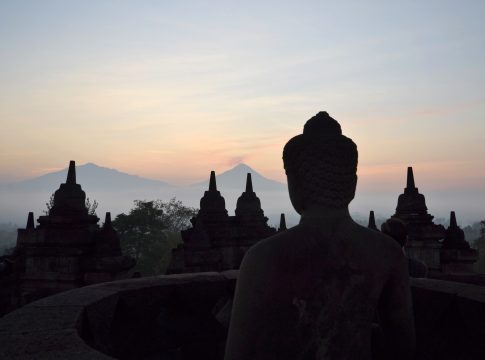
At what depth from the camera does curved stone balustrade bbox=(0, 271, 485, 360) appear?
9.07 feet

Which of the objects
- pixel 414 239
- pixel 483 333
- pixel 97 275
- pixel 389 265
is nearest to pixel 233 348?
pixel 389 265

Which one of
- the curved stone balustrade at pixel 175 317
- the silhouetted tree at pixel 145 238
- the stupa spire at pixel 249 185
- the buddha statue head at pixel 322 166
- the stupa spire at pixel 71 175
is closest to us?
the buddha statue head at pixel 322 166

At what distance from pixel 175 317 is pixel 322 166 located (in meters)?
2.16

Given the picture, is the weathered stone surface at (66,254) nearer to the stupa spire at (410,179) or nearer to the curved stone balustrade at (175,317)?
the curved stone balustrade at (175,317)

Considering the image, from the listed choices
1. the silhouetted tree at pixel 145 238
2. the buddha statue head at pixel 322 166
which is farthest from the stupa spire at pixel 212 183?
the silhouetted tree at pixel 145 238

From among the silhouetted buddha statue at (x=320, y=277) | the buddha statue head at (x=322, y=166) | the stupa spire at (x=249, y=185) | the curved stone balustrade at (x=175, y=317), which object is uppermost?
the stupa spire at (x=249, y=185)

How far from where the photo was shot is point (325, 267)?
202 centimetres

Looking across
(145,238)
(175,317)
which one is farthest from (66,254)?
(145,238)

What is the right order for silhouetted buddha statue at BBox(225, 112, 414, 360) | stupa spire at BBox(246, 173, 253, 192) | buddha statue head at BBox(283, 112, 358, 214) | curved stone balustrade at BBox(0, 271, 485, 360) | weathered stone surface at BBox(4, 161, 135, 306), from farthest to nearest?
stupa spire at BBox(246, 173, 253, 192) → weathered stone surface at BBox(4, 161, 135, 306) → curved stone balustrade at BBox(0, 271, 485, 360) → buddha statue head at BBox(283, 112, 358, 214) → silhouetted buddha statue at BBox(225, 112, 414, 360)

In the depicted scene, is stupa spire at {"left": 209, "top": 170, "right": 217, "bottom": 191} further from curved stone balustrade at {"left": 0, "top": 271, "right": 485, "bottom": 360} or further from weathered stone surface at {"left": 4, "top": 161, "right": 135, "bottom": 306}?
curved stone balustrade at {"left": 0, "top": 271, "right": 485, "bottom": 360}

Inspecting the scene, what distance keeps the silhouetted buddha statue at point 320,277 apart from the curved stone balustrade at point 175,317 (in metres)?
1.01

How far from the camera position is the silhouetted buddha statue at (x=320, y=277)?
1986mm

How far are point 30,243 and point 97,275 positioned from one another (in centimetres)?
168

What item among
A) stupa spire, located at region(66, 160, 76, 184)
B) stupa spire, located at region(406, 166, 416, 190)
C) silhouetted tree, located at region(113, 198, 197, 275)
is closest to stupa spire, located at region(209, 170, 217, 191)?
stupa spire, located at region(66, 160, 76, 184)
